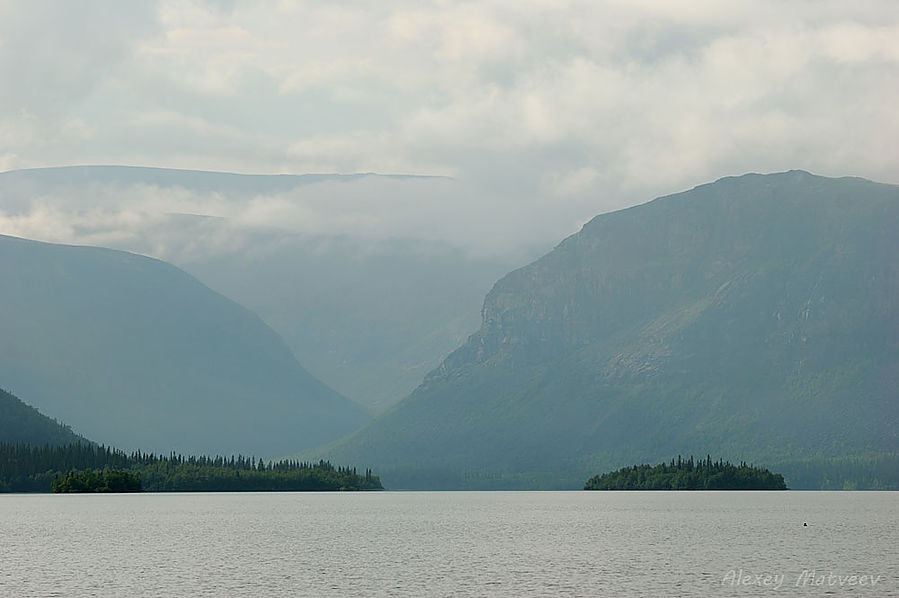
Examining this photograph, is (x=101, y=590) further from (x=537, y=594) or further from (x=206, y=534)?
(x=206, y=534)

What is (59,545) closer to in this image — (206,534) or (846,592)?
(206,534)

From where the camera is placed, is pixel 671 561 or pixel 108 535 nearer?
pixel 671 561

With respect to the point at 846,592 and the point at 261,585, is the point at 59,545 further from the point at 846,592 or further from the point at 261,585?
the point at 846,592

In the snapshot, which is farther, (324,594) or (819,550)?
(819,550)

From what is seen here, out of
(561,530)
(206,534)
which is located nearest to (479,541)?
(561,530)

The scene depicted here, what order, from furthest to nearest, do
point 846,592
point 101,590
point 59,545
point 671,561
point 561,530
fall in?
1. point 561,530
2. point 59,545
3. point 671,561
4. point 101,590
5. point 846,592

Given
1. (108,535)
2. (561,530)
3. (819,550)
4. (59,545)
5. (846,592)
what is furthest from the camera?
(561,530)


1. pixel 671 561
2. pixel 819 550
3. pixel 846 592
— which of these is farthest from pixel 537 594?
pixel 819 550

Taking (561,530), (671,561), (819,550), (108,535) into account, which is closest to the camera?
(671,561)

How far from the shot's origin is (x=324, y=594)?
11056 cm

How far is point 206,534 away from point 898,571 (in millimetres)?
101839

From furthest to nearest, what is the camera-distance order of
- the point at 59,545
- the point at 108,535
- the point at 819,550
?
1. the point at 108,535
2. the point at 59,545
3. the point at 819,550

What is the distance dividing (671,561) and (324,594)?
145 ft

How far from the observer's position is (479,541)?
563 ft
